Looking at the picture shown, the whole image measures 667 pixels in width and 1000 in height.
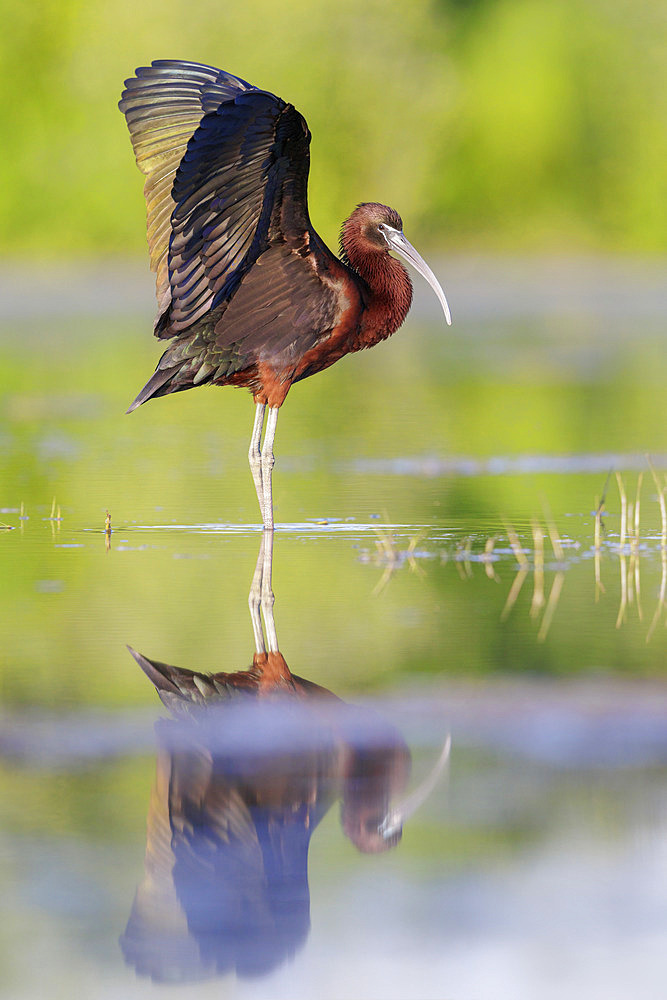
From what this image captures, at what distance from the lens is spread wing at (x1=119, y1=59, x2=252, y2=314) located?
→ 7469 mm

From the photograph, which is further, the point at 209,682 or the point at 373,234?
the point at 373,234

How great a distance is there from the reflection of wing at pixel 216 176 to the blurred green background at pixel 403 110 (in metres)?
26.4

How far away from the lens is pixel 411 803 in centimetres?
398

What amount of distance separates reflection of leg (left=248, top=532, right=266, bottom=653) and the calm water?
0.02m

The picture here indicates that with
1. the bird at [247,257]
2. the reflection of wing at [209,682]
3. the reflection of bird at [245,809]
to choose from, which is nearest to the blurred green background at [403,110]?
the bird at [247,257]

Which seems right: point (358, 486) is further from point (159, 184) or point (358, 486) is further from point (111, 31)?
point (111, 31)

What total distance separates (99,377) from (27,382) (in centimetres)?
91

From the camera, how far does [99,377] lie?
15.9 meters

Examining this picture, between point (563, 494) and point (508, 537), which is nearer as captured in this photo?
point (508, 537)

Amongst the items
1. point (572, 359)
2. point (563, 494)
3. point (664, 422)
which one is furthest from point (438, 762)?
point (572, 359)

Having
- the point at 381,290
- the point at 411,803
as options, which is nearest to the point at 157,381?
the point at 381,290

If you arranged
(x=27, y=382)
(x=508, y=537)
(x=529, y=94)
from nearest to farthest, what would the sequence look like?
(x=508, y=537) → (x=27, y=382) → (x=529, y=94)

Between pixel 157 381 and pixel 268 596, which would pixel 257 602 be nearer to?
pixel 268 596

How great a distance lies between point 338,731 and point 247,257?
10.2 ft
